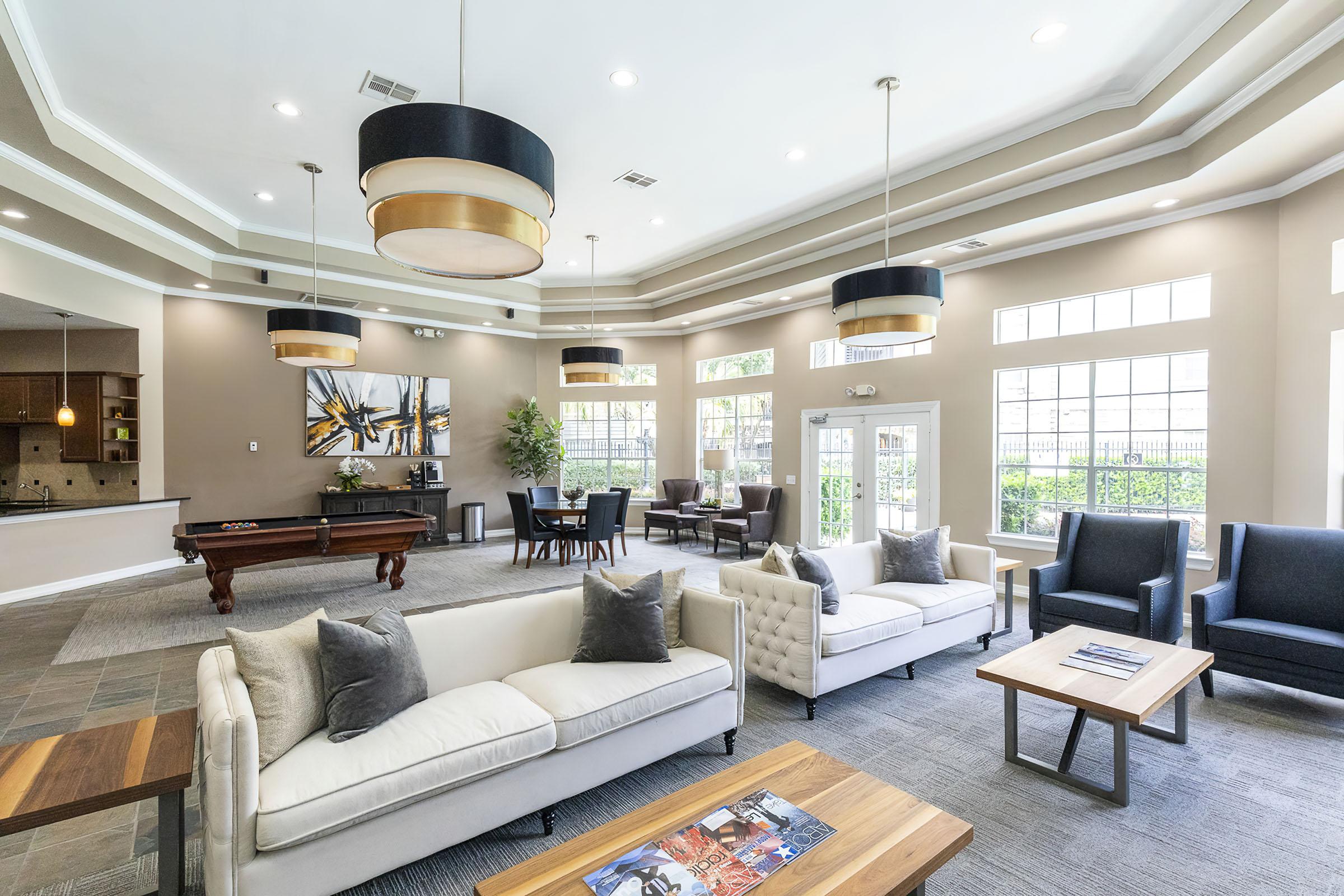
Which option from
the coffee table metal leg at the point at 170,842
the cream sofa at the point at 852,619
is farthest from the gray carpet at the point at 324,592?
the coffee table metal leg at the point at 170,842

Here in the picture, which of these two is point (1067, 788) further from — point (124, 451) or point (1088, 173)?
point (124, 451)

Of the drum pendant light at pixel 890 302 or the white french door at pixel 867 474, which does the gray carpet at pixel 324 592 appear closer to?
the white french door at pixel 867 474

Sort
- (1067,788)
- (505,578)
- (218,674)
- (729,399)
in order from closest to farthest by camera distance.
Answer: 1. (218,674)
2. (1067,788)
3. (505,578)
4. (729,399)

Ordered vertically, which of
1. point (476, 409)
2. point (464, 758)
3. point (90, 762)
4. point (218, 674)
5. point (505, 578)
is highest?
point (476, 409)

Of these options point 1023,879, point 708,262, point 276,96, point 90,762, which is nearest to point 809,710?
point 1023,879

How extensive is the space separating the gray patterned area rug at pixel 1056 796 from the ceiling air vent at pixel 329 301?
7000mm

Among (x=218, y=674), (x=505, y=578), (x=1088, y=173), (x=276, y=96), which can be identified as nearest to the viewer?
(x=218, y=674)

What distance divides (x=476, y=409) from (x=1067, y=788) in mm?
8864

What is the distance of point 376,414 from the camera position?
887 cm

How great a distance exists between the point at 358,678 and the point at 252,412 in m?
7.28

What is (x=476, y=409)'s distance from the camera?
9.81 m

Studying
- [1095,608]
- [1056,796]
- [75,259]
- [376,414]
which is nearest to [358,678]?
[1056,796]

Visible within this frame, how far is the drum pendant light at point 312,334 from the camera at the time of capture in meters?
5.41

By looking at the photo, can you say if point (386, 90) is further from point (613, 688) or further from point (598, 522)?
point (598, 522)
